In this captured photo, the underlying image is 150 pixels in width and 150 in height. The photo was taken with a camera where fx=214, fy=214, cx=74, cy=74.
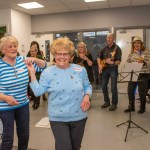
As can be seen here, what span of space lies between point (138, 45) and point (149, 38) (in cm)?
269

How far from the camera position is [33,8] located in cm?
644

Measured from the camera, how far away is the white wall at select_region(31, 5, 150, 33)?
648 centimetres

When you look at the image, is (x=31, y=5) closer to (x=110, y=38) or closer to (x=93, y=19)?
(x=93, y=19)

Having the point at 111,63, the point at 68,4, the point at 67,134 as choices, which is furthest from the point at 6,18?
the point at 67,134

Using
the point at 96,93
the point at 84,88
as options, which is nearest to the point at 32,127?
the point at 84,88

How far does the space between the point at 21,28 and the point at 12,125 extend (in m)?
5.42

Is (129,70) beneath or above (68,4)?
beneath

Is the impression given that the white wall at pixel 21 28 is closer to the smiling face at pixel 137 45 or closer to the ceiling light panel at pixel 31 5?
the ceiling light panel at pixel 31 5

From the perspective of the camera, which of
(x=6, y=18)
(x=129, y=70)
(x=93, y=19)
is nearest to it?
(x=129, y=70)

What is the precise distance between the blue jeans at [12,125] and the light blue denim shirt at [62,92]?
1.52 feet

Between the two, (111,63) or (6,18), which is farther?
(6,18)

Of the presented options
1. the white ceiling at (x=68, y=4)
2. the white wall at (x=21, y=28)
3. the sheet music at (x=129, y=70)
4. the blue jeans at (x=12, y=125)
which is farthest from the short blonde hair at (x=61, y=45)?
the white wall at (x=21, y=28)

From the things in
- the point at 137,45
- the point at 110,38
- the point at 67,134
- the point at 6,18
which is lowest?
the point at 67,134

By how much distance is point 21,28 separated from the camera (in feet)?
22.8
